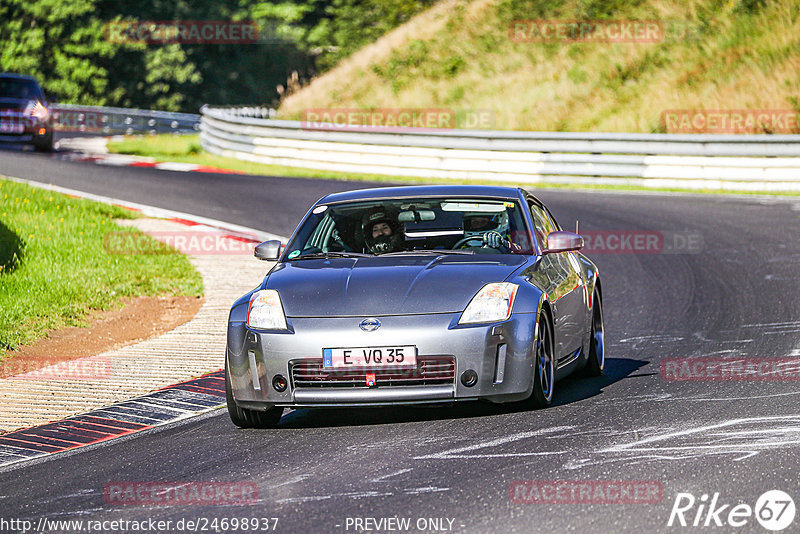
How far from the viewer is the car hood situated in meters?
7.10

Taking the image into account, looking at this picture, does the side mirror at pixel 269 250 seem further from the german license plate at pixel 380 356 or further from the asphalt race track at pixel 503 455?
the german license plate at pixel 380 356

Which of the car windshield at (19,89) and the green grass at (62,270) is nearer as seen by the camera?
the green grass at (62,270)

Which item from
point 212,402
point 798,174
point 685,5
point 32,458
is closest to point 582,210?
point 798,174

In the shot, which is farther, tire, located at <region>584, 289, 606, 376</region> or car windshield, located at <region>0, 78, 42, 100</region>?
car windshield, located at <region>0, 78, 42, 100</region>

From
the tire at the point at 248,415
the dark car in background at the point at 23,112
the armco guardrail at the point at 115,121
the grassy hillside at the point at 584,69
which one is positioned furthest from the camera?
the armco guardrail at the point at 115,121

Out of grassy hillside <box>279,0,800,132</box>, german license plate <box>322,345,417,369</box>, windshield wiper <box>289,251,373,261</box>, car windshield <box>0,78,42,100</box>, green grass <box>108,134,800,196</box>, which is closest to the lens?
german license plate <box>322,345,417,369</box>

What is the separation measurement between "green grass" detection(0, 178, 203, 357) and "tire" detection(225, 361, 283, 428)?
3.71 m

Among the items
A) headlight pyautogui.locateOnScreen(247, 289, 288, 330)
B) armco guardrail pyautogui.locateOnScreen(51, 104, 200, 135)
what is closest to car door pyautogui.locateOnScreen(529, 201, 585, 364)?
headlight pyautogui.locateOnScreen(247, 289, 288, 330)

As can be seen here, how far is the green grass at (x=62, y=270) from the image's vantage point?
1166cm

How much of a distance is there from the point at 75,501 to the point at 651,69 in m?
27.3

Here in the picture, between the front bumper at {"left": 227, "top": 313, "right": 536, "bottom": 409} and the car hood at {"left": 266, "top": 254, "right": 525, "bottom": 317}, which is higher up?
the car hood at {"left": 266, "top": 254, "right": 525, "bottom": 317}

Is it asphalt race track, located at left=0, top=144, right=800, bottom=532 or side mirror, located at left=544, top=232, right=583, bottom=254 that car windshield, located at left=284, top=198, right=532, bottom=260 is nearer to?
side mirror, located at left=544, top=232, right=583, bottom=254

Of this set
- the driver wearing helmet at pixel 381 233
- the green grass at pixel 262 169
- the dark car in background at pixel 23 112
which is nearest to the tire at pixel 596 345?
the driver wearing helmet at pixel 381 233

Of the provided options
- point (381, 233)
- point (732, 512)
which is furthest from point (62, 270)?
point (732, 512)
